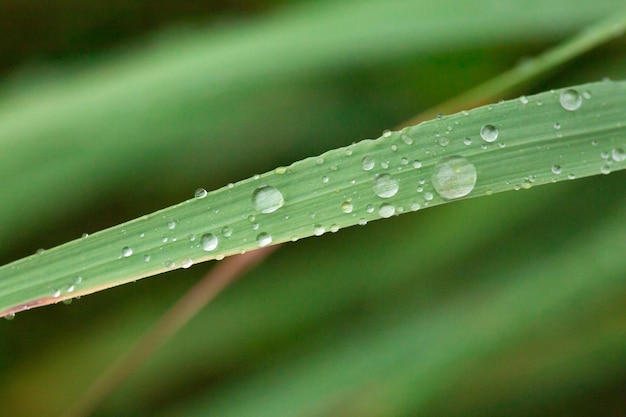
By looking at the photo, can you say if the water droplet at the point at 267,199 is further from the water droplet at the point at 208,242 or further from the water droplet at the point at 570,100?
the water droplet at the point at 570,100

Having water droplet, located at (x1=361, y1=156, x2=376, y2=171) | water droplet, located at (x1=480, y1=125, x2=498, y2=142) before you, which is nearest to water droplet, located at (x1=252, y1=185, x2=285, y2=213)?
water droplet, located at (x1=361, y1=156, x2=376, y2=171)

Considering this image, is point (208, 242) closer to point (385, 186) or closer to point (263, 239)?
point (263, 239)

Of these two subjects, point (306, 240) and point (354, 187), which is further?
point (306, 240)

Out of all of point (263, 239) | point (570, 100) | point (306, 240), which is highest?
point (306, 240)

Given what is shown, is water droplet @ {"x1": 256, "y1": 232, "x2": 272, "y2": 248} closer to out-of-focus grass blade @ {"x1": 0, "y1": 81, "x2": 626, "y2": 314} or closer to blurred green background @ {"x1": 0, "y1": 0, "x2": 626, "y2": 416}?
out-of-focus grass blade @ {"x1": 0, "y1": 81, "x2": 626, "y2": 314}

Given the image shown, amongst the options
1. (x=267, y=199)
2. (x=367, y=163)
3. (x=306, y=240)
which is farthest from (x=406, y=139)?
(x=306, y=240)

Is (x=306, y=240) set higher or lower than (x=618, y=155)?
higher

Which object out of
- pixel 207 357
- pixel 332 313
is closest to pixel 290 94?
pixel 332 313
